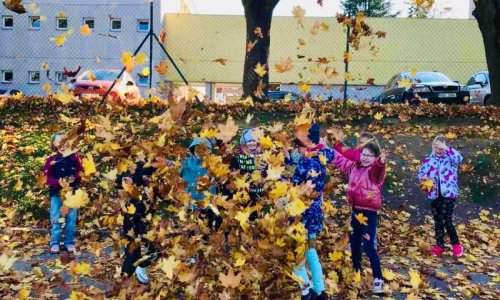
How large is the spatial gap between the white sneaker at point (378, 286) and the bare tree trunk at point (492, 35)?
1002 centimetres

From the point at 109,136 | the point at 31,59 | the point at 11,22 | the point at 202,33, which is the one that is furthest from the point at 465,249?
the point at 11,22

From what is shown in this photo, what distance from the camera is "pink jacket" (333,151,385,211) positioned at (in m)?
5.31

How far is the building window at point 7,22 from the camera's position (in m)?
30.3

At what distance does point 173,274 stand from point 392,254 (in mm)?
3887

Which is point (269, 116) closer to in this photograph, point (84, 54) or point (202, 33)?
point (202, 33)

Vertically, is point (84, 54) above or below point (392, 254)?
above

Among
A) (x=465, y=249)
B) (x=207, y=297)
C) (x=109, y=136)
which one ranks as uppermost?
(x=109, y=136)

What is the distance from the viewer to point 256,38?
47.6 feet

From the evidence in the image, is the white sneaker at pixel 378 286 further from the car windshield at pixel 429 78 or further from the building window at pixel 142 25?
the building window at pixel 142 25

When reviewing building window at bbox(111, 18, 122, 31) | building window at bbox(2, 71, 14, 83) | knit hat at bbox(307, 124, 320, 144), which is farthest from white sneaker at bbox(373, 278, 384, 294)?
building window at bbox(2, 71, 14, 83)

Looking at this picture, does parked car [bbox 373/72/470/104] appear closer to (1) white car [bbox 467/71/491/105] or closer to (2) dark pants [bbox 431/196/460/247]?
(1) white car [bbox 467/71/491/105]

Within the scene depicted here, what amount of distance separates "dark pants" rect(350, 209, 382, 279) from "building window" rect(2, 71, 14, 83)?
28406 mm

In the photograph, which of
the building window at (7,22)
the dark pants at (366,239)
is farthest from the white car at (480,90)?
the building window at (7,22)

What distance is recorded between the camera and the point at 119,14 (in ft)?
96.6
